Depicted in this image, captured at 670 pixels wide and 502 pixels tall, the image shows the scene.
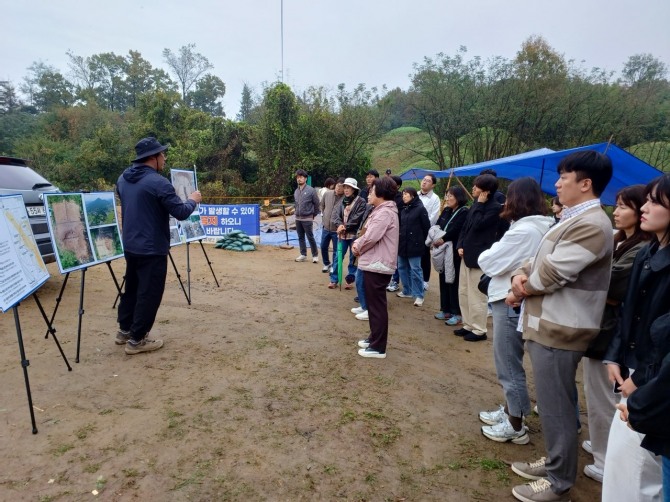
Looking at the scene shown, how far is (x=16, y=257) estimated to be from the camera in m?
2.65

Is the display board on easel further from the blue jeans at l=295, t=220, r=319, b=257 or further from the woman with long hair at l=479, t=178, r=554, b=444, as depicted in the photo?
the blue jeans at l=295, t=220, r=319, b=257

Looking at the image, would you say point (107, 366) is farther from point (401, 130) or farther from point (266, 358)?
point (401, 130)

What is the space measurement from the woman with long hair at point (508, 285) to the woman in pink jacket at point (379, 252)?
3.85ft

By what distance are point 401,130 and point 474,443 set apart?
30155mm

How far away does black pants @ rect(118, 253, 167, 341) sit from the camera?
357 cm

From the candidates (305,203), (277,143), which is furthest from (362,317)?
(277,143)

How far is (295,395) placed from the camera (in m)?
3.09

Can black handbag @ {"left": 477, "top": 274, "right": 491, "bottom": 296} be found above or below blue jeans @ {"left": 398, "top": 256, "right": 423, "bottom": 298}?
above

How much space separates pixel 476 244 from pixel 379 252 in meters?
1.09

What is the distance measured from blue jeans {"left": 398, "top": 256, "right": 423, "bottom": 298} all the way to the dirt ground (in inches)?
36.2

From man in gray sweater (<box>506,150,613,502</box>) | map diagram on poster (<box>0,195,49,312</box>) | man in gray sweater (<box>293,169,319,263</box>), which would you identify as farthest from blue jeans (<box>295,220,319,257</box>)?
man in gray sweater (<box>506,150,613,502</box>)

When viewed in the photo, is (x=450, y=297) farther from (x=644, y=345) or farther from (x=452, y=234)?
(x=644, y=345)

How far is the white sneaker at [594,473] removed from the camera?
7.42ft

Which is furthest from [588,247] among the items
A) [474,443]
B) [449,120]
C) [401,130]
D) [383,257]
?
[401,130]
